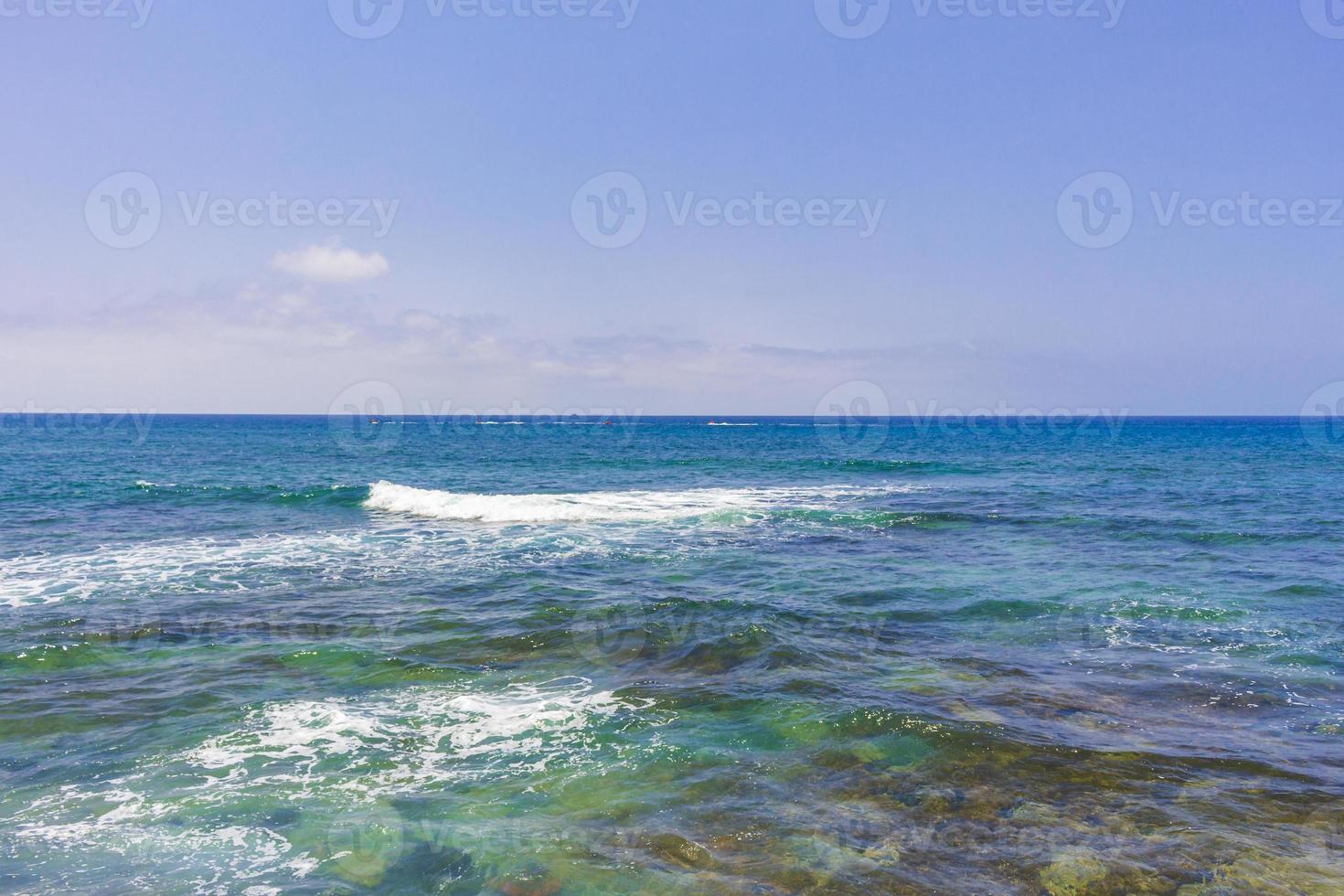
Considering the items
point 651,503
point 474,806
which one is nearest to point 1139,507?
point 651,503

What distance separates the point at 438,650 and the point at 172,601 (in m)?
7.13

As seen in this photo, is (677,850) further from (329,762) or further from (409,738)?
(329,762)

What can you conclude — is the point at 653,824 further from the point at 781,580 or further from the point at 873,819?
the point at 781,580

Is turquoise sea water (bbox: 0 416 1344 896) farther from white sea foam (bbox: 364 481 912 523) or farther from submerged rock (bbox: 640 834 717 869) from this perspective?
white sea foam (bbox: 364 481 912 523)

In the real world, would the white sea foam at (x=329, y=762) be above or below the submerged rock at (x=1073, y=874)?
below

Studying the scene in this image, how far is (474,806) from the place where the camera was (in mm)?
8031

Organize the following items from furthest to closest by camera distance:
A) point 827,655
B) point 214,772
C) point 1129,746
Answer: point 827,655 → point 1129,746 → point 214,772

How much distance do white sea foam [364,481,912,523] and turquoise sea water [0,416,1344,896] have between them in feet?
13.0

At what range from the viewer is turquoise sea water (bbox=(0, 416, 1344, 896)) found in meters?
7.02

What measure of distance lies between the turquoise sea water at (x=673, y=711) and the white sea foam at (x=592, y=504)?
13.0ft

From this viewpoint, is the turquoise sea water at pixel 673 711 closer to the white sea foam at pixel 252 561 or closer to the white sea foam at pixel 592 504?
the white sea foam at pixel 252 561

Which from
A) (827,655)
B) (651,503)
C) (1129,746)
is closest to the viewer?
(1129,746)

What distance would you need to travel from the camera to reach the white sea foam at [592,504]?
2936 centimetres

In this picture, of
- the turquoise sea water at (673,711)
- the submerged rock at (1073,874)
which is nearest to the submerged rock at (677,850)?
the turquoise sea water at (673,711)
